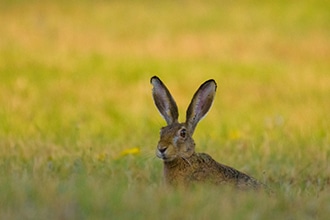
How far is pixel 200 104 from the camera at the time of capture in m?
6.73

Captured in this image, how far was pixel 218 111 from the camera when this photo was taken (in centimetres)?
1284

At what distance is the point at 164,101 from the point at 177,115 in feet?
0.44

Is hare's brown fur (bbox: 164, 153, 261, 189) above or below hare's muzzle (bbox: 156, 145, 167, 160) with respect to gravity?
below

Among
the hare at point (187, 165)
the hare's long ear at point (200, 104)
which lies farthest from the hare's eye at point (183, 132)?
the hare's long ear at point (200, 104)

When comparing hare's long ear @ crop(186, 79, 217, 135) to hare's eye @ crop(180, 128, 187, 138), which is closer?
hare's eye @ crop(180, 128, 187, 138)

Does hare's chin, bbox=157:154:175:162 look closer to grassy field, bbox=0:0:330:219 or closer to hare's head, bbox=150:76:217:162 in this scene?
hare's head, bbox=150:76:217:162

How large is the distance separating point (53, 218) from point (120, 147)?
13.8 ft

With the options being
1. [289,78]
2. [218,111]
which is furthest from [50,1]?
[218,111]

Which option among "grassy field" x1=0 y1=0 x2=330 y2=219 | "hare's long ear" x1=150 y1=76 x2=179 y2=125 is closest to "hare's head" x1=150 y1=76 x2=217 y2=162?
"hare's long ear" x1=150 y1=76 x2=179 y2=125

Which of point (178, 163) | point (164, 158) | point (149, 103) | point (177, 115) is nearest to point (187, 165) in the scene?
point (178, 163)

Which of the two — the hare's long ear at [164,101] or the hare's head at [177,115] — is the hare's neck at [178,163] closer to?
the hare's head at [177,115]

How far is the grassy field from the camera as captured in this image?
207 inches

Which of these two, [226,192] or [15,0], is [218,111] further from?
[15,0]

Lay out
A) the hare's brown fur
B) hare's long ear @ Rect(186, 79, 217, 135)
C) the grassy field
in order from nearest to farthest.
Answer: the grassy field, the hare's brown fur, hare's long ear @ Rect(186, 79, 217, 135)
